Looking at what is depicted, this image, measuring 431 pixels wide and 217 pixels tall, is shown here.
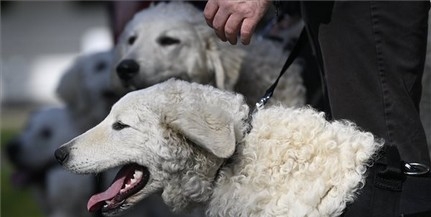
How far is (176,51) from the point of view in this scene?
5.26 meters

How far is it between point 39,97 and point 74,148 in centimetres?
2023

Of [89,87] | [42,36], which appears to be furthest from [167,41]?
[42,36]

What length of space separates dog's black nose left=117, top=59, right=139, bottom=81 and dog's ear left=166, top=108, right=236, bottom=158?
2048 millimetres

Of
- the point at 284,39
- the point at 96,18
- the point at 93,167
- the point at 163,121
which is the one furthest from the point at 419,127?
the point at 96,18

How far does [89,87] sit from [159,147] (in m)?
3.37

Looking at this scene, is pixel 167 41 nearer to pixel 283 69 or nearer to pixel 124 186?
pixel 283 69

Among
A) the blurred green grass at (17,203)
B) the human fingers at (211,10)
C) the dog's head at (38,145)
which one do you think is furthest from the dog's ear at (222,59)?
the blurred green grass at (17,203)

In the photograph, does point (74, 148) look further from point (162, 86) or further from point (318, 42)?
point (318, 42)

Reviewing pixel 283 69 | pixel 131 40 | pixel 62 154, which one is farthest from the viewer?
pixel 131 40

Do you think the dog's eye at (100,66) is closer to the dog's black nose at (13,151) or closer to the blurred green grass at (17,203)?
the dog's black nose at (13,151)

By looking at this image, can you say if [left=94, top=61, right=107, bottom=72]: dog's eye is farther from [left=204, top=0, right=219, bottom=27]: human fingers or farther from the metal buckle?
the metal buckle

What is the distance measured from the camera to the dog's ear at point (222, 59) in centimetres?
517

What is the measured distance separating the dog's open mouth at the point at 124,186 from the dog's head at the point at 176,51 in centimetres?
201

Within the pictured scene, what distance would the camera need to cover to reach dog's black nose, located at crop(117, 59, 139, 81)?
5.02 metres
